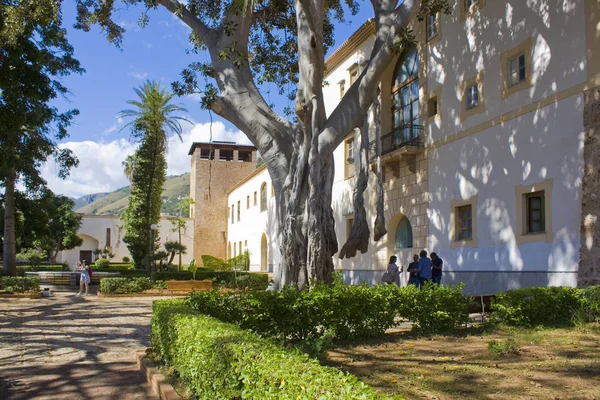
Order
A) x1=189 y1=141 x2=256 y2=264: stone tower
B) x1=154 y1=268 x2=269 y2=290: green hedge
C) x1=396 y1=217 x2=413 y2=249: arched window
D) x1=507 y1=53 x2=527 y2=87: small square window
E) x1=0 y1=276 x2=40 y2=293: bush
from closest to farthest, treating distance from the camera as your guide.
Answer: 1. x1=507 y1=53 x2=527 y2=87: small square window
2. x1=396 y1=217 x2=413 y2=249: arched window
3. x1=0 y1=276 x2=40 y2=293: bush
4. x1=154 y1=268 x2=269 y2=290: green hedge
5. x1=189 y1=141 x2=256 y2=264: stone tower

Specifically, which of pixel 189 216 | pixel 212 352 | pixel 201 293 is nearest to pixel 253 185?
pixel 189 216

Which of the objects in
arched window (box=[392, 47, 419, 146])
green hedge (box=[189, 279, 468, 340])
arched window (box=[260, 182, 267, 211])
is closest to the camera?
green hedge (box=[189, 279, 468, 340])

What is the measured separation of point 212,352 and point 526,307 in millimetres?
6270

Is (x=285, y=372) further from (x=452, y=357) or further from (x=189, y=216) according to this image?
(x=189, y=216)

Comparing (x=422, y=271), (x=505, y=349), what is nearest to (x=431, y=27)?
(x=422, y=271)

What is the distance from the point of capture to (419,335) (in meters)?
8.43

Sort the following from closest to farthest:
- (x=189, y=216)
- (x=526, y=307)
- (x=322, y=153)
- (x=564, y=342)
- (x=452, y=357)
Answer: (x=452, y=357)
(x=564, y=342)
(x=526, y=307)
(x=322, y=153)
(x=189, y=216)

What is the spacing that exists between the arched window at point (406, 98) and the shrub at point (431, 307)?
9.35m

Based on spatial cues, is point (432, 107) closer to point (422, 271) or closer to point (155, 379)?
point (422, 271)

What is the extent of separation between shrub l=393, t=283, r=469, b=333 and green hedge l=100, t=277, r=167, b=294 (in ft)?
46.0

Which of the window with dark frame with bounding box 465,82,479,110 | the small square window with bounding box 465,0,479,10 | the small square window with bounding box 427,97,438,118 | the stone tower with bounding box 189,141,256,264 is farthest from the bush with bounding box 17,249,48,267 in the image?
the small square window with bounding box 465,0,479,10

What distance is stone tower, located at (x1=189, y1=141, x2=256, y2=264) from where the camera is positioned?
48469 mm

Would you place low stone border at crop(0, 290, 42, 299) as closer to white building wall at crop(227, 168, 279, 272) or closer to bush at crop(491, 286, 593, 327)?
white building wall at crop(227, 168, 279, 272)

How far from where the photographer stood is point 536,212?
495 inches
